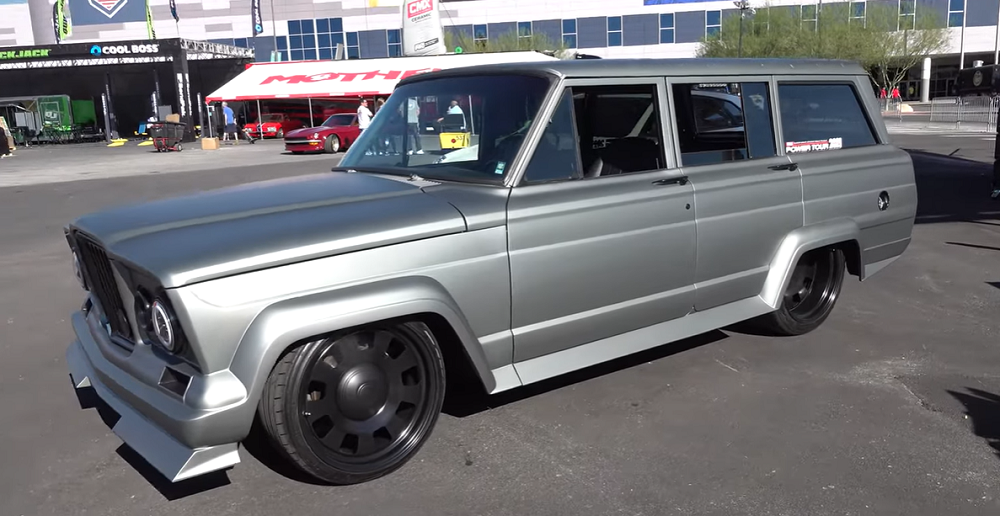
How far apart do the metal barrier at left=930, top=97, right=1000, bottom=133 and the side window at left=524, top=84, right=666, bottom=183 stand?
29.6 metres

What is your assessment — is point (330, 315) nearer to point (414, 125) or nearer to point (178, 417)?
point (178, 417)

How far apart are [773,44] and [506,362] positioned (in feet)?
185

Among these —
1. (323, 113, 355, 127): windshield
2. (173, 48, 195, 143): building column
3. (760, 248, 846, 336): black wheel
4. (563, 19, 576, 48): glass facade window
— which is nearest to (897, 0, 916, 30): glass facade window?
(563, 19, 576, 48): glass facade window

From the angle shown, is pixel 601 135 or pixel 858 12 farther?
pixel 858 12

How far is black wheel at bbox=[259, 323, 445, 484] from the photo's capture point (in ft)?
10.2

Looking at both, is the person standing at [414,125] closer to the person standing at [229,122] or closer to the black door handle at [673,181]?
the black door handle at [673,181]

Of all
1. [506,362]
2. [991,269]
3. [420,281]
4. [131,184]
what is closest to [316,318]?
[420,281]

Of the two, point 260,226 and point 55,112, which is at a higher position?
point 55,112

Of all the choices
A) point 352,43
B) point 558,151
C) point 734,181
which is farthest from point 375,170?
point 352,43

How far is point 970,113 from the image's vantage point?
33.7 meters

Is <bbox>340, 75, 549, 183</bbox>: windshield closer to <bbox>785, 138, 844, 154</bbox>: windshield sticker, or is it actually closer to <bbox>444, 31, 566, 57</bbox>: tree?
<bbox>785, 138, 844, 154</bbox>: windshield sticker

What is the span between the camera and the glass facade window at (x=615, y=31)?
190 feet

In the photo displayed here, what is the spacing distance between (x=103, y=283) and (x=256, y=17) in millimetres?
60102

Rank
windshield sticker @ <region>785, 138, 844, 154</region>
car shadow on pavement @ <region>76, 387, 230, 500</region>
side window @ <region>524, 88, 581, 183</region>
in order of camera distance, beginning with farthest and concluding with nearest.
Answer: windshield sticker @ <region>785, 138, 844, 154</region> → side window @ <region>524, 88, 581, 183</region> → car shadow on pavement @ <region>76, 387, 230, 500</region>
